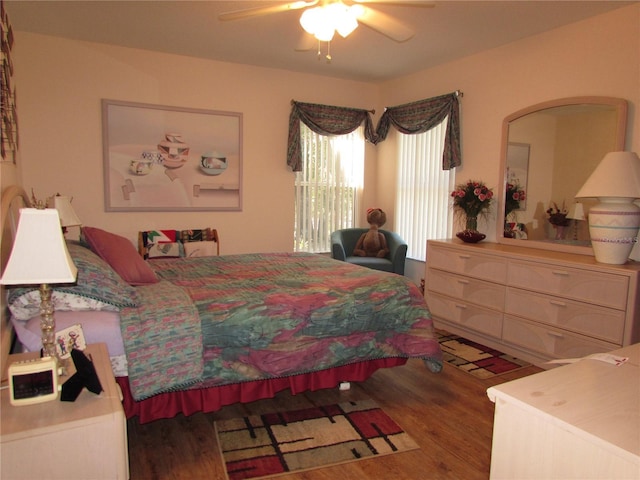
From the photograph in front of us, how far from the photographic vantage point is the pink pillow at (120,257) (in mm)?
2535

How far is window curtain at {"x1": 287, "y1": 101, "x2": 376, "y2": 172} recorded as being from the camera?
505 centimetres

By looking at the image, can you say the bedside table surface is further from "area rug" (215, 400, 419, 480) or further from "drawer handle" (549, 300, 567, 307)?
"drawer handle" (549, 300, 567, 307)

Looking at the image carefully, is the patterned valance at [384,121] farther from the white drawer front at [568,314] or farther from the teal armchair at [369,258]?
the white drawer front at [568,314]

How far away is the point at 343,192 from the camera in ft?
18.3

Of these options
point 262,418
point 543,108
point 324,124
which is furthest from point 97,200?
point 543,108

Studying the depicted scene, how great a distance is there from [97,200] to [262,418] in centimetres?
290

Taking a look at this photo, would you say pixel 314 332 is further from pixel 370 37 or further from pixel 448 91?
pixel 448 91

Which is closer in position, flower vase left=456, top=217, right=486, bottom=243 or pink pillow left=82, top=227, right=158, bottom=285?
pink pillow left=82, top=227, right=158, bottom=285

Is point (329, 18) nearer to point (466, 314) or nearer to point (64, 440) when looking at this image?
point (64, 440)

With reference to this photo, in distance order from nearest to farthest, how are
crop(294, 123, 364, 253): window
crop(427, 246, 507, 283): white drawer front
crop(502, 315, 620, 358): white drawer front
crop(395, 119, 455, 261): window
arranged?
crop(502, 315, 620, 358): white drawer front → crop(427, 246, 507, 283): white drawer front → crop(395, 119, 455, 261): window → crop(294, 123, 364, 253): window

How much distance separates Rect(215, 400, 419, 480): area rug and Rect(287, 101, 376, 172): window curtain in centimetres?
317

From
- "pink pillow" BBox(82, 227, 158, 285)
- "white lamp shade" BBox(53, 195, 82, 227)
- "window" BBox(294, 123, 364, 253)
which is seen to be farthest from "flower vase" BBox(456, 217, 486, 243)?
"white lamp shade" BBox(53, 195, 82, 227)

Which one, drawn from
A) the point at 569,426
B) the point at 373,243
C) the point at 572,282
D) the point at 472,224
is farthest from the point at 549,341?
the point at 569,426

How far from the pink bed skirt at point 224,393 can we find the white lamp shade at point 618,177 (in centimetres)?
194
